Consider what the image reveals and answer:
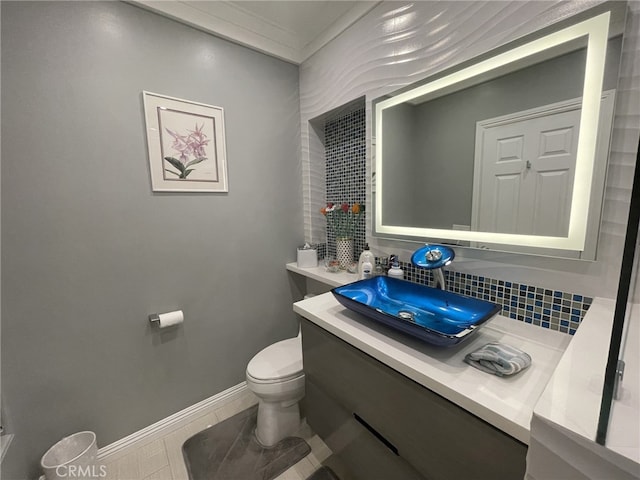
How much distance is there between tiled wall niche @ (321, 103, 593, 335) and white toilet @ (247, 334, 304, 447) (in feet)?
2.67

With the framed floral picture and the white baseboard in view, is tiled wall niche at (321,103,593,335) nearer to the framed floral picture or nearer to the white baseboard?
the framed floral picture

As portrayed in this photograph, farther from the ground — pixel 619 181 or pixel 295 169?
pixel 295 169

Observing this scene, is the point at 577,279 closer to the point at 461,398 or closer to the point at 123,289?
the point at 461,398

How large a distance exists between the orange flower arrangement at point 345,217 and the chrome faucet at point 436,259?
631 mm

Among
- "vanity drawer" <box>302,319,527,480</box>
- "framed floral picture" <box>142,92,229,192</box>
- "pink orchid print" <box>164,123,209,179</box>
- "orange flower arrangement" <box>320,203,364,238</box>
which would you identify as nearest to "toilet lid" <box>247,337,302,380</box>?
"vanity drawer" <box>302,319,527,480</box>

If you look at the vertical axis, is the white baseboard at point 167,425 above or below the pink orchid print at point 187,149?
below

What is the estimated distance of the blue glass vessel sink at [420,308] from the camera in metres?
0.80

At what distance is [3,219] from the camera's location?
1.09m

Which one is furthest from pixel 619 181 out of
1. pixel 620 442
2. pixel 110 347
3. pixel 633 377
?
pixel 110 347

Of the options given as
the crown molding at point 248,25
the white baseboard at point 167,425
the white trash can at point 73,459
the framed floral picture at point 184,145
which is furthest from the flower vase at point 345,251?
the white trash can at point 73,459

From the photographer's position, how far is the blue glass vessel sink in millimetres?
798

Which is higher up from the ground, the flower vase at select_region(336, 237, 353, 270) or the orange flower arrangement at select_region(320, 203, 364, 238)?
the orange flower arrangement at select_region(320, 203, 364, 238)

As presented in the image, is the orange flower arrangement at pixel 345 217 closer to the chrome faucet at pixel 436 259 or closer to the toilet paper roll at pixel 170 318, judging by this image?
the chrome faucet at pixel 436 259

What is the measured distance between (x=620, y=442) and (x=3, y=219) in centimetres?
199
